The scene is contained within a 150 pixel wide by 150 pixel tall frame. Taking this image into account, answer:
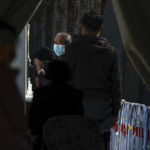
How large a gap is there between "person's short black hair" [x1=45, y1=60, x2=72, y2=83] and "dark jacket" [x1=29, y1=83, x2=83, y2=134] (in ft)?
0.18

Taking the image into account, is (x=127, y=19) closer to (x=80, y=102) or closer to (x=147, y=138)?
(x=80, y=102)

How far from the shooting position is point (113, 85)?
464 cm

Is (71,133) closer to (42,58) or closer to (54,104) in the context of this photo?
(54,104)

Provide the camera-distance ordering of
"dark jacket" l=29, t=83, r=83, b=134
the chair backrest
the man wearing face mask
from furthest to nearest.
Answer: the man wearing face mask < "dark jacket" l=29, t=83, r=83, b=134 < the chair backrest

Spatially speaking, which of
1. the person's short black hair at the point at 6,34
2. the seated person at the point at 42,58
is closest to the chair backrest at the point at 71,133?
the person's short black hair at the point at 6,34

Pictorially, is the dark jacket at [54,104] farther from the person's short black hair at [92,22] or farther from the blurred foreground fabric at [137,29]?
the blurred foreground fabric at [137,29]

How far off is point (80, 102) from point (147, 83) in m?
0.89

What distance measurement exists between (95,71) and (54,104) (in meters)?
0.44

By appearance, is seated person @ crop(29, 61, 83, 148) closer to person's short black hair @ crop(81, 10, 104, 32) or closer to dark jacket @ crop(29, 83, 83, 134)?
dark jacket @ crop(29, 83, 83, 134)

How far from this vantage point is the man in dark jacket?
15.0 feet

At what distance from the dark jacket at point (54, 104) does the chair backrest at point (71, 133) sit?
11cm

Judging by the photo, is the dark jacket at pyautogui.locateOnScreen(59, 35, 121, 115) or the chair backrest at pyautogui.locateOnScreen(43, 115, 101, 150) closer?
the chair backrest at pyautogui.locateOnScreen(43, 115, 101, 150)

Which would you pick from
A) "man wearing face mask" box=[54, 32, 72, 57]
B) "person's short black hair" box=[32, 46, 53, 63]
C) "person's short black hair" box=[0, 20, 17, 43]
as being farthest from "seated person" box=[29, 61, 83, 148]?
"person's short black hair" box=[32, 46, 53, 63]

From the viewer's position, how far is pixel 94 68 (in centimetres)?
466
